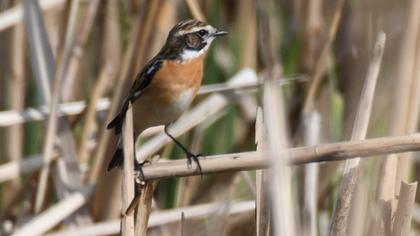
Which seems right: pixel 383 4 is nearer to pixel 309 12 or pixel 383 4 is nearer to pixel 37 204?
pixel 309 12

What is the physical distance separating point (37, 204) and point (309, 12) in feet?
4.58

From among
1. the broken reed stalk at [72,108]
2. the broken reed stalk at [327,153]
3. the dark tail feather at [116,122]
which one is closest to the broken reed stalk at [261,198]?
the broken reed stalk at [327,153]

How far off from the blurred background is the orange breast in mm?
241

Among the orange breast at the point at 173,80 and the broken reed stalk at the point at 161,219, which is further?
the broken reed stalk at the point at 161,219

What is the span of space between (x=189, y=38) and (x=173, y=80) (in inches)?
6.0

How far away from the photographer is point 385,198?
2498 mm

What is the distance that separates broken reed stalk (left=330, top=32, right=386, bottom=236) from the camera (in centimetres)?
229

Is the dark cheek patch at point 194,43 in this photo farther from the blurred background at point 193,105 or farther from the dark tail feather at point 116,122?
the dark tail feather at point 116,122

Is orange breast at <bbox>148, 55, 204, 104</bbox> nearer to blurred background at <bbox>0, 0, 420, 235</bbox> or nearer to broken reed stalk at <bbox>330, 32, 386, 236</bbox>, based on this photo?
blurred background at <bbox>0, 0, 420, 235</bbox>

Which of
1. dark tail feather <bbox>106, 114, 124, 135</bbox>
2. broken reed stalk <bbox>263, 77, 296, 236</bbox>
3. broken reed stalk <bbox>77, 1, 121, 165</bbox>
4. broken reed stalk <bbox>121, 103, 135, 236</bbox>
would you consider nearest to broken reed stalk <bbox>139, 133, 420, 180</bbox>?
broken reed stalk <bbox>263, 77, 296, 236</bbox>

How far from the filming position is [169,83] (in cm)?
317

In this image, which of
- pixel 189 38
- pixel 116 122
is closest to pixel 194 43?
pixel 189 38

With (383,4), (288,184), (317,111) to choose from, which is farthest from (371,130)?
(288,184)

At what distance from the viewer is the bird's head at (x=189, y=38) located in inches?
124
